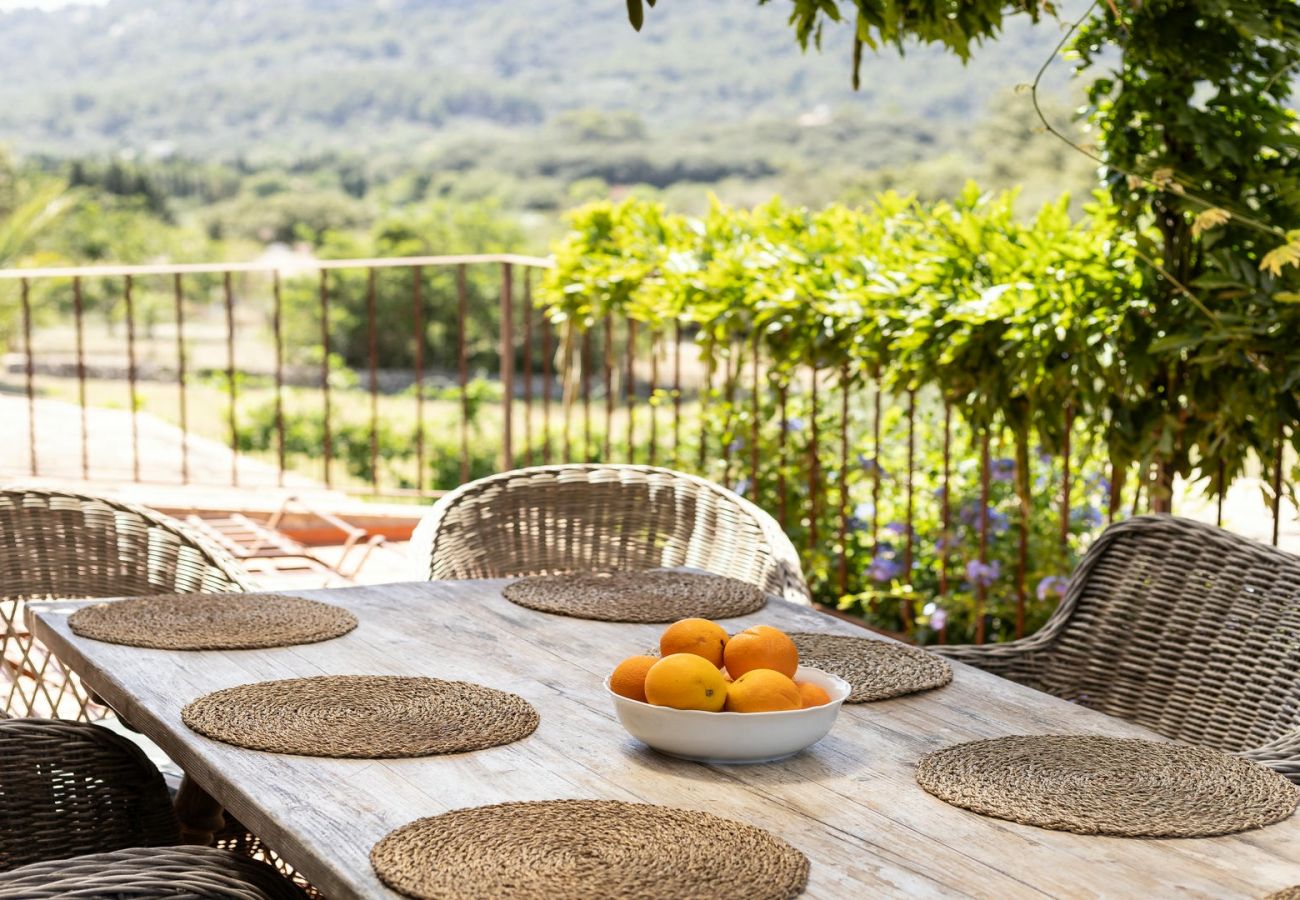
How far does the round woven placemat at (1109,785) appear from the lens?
121 centimetres

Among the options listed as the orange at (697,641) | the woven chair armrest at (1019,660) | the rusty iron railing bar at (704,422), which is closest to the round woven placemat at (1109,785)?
the orange at (697,641)

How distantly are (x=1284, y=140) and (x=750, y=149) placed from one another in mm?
42210

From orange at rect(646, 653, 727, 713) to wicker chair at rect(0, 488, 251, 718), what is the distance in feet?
3.86

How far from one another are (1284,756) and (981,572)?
169 cm

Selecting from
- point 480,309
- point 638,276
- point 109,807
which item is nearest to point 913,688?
point 109,807

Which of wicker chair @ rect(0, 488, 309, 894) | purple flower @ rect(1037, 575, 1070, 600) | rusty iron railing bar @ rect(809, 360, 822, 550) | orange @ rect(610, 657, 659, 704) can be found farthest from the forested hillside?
orange @ rect(610, 657, 659, 704)

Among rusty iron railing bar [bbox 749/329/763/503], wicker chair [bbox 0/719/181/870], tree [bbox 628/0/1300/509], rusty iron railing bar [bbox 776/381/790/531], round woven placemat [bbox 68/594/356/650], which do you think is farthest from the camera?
rusty iron railing bar [bbox 776/381/790/531]

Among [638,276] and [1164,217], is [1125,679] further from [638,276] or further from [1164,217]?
[638,276]

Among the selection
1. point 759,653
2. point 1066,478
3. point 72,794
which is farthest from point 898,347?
point 72,794

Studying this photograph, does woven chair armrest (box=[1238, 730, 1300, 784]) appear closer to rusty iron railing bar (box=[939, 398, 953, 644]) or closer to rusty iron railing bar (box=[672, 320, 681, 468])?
rusty iron railing bar (box=[939, 398, 953, 644])

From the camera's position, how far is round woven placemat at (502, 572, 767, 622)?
1964mm

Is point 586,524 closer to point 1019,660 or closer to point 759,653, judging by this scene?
point 1019,660

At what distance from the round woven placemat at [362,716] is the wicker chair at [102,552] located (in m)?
0.82

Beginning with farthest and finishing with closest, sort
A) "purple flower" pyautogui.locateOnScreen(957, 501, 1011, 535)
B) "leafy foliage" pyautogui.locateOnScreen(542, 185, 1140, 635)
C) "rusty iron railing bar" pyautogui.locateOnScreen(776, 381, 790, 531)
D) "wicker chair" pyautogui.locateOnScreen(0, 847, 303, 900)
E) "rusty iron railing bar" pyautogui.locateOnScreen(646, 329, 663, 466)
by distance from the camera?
"rusty iron railing bar" pyautogui.locateOnScreen(646, 329, 663, 466)
"rusty iron railing bar" pyautogui.locateOnScreen(776, 381, 790, 531)
"purple flower" pyautogui.locateOnScreen(957, 501, 1011, 535)
"leafy foliage" pyautogui.locateOnScreen(542, 185, 1140, 635)
"wicker chair" pyautogui.locateOnScreen(0, 847, 303, 900)
